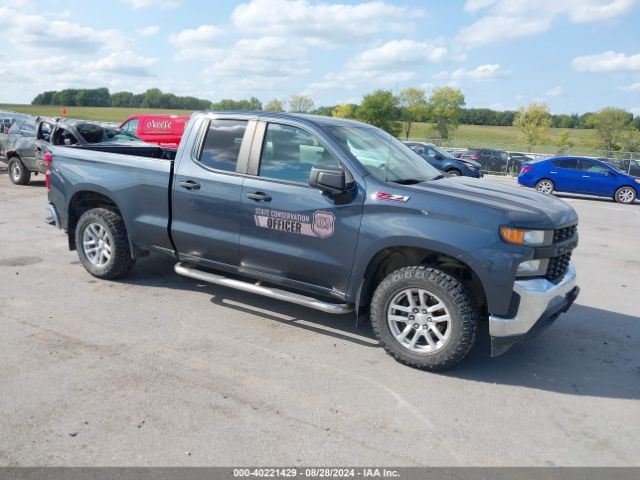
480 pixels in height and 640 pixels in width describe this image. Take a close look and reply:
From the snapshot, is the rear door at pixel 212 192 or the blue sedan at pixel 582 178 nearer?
the rear door at pixel 212 192

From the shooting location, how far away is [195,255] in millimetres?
5605

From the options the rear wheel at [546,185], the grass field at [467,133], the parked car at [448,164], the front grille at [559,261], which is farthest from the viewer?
the grass field at [467,133]

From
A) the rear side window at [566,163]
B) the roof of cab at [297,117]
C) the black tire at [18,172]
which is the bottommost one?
the black tire at [18,172]

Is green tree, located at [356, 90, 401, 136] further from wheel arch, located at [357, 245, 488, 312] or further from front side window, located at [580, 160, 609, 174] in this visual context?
wheel arch, located at [357, 245, 488, 312]

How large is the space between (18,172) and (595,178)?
58.8 feet

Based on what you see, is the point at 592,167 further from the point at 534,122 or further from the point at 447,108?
the point at 447,108

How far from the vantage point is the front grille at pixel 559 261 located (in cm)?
431

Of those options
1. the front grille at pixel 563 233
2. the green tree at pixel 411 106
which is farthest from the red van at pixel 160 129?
the green tree at pixel 411 106

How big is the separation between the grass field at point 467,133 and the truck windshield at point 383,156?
35879 millimetres

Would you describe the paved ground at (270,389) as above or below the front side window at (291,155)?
below

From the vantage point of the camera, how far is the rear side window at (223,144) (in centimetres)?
532

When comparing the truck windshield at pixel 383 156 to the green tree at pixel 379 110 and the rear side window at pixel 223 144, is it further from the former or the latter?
the green tree at pixel 379 110

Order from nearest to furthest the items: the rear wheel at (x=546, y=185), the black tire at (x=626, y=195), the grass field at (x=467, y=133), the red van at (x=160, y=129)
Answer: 1. the black tire at (x=626, y=195)
2. the rear wheel at (x=546, y=185)
3. the red van at (x=160, y=129)
4. the grass field at (x=467, y=133)

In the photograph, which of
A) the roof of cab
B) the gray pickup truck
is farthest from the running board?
the roof of cab
